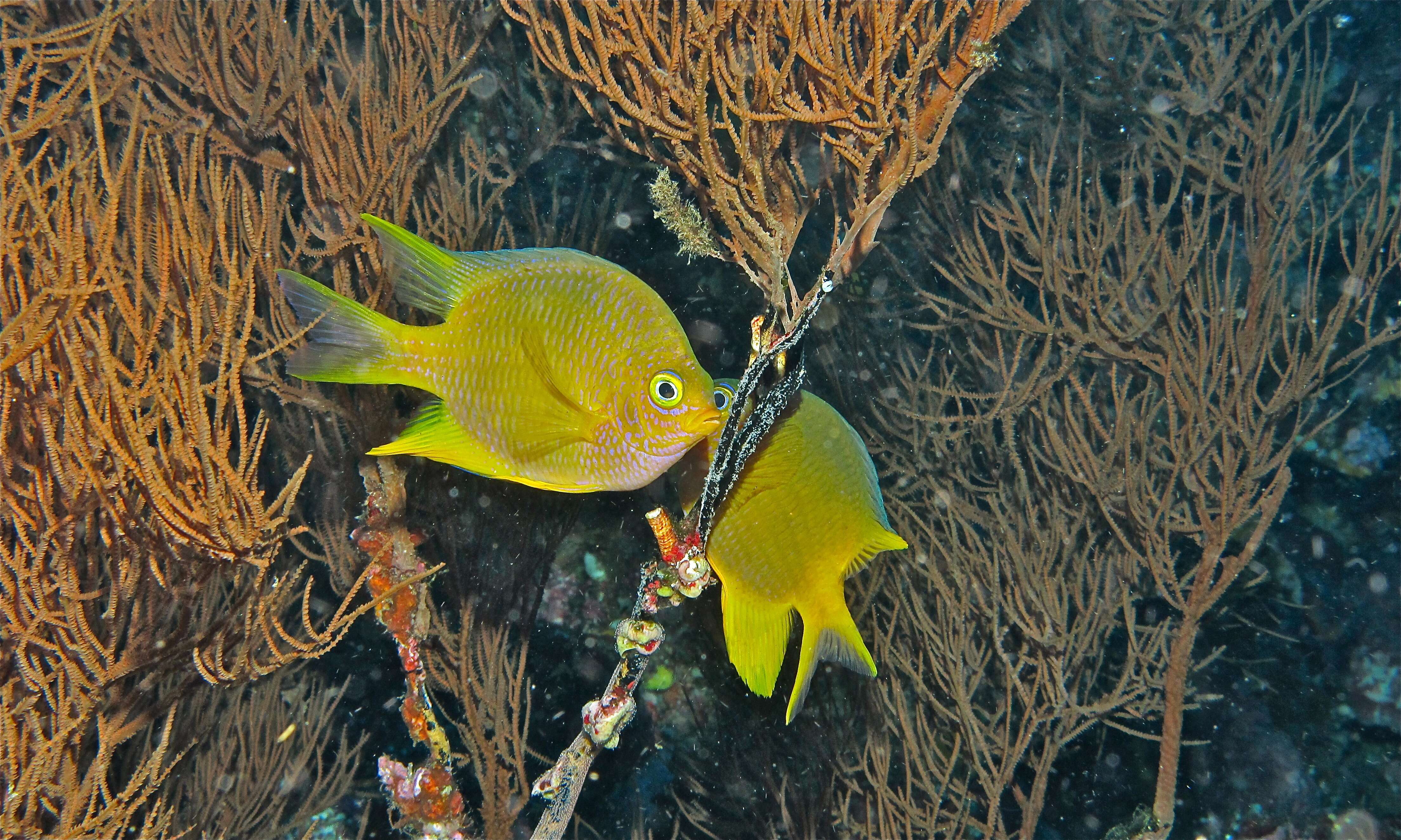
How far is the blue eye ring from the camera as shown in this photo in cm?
158

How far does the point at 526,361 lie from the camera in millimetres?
1785

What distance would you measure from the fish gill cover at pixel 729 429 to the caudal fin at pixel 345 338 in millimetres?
195

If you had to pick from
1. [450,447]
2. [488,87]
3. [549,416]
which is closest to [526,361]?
[549,416]

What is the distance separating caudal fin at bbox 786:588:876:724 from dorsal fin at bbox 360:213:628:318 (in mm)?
1298

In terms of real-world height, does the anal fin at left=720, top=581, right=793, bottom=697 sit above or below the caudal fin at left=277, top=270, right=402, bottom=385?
below

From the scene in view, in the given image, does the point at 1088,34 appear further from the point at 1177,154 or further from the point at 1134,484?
the point at 1134,484

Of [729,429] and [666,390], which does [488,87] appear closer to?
[666,390]

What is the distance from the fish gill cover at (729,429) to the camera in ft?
6.51

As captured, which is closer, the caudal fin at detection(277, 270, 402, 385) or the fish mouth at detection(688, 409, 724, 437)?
the fish mouth at detection(688, 409, 724, 437)

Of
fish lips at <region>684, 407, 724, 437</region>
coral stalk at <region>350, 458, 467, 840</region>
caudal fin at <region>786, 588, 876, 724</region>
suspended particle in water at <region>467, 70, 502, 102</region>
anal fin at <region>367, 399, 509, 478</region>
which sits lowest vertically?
coral stalk at <region>350, 458, 467, 840</region>

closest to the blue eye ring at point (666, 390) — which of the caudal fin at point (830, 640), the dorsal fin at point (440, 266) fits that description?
the dorsal fin at point (440, 266)

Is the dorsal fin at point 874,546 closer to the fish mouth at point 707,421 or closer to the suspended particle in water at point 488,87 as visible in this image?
the fish mouth at point 707,421

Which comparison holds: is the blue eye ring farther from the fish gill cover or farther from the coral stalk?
the coral stalk

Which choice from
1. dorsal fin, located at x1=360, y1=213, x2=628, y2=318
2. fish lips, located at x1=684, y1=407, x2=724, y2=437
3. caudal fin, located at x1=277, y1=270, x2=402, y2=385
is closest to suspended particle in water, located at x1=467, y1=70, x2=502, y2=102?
dorsal fin, located at x1=360, y1=213, x2=628, y2=318
